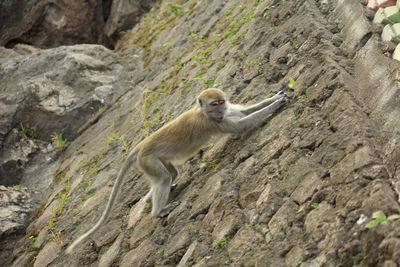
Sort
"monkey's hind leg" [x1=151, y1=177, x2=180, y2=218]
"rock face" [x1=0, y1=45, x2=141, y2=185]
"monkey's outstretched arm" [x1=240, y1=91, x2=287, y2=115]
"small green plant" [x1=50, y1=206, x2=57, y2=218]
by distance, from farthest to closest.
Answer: "rock face" [x1=0, y1=45, x2=141, y2=185], "small green plant" [x1=50, y1=206, x2=57, y2=218], "monkey's hind leg" [x1=151, y1=177, x2=180, y2=218], "monkey's outstretched arm" [x1=240, y1=91, x2=287, y2=115]

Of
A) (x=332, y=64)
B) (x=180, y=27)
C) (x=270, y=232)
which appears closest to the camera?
(x=270, y=232)

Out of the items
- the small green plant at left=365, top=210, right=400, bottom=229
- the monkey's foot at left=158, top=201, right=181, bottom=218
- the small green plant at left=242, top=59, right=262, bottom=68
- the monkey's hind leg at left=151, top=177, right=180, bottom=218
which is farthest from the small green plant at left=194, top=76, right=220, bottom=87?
the small green plant at left=365, top=210, right=400, bottom=229

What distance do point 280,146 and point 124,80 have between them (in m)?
8.28

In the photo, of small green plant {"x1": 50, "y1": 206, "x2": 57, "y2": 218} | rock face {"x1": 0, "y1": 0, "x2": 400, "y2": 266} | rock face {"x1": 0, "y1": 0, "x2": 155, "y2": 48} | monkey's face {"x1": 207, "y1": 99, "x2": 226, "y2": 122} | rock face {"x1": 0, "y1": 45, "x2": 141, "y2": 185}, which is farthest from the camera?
rock face {"x1": 0, "y1": 0, "x2": 155, "y2": 48}

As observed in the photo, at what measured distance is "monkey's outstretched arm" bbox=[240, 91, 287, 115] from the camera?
6258mm

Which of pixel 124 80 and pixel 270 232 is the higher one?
pixel 124 80

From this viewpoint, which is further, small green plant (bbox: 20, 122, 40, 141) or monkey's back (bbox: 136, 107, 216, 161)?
small green plant (bbox: 20, 122, 40, 141)

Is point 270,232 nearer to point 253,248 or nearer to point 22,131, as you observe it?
point 253,248

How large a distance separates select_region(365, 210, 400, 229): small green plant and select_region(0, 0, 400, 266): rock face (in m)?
0.04

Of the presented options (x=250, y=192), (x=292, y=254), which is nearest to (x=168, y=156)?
(x=250, y=192)

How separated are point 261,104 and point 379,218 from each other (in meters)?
3.25

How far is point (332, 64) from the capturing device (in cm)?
571

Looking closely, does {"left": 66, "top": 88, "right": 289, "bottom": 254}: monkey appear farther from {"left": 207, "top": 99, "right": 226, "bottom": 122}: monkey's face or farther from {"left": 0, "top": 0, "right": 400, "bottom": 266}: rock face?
{"left": 0, "top": 0, "right": 400, "bottom": 266}: rock face

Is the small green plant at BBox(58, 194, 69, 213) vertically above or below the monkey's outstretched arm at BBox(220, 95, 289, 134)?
above
